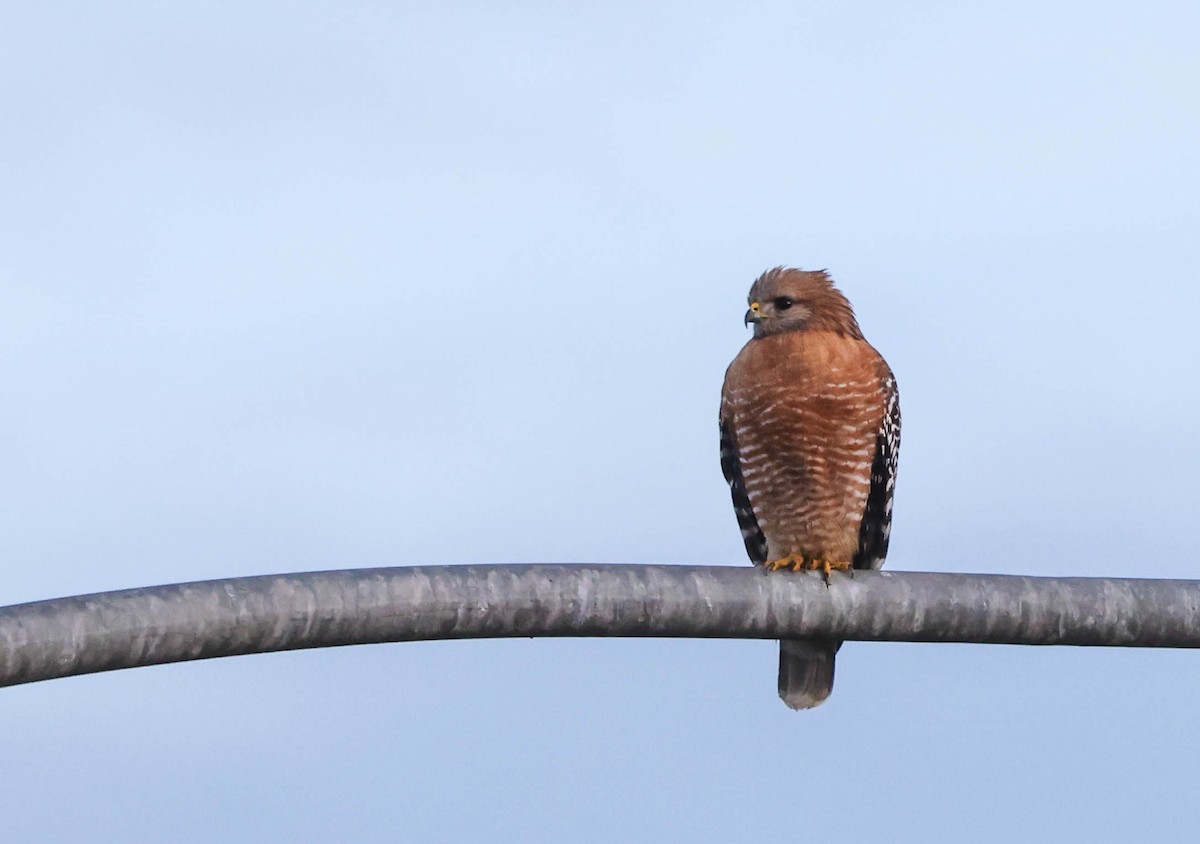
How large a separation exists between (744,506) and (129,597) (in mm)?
4673

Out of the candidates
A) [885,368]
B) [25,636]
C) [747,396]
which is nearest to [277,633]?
[25,636]

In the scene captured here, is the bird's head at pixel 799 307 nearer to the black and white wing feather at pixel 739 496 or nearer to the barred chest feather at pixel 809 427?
the barred chest feather at pixel 809 427

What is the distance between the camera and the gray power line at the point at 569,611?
3.86m

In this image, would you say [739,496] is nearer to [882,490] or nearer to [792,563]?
[792,563]

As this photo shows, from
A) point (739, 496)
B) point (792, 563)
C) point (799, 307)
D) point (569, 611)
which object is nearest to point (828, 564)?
point (792, 563)

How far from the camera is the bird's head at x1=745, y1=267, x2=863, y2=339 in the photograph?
7809mm

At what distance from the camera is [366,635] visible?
13.4ft

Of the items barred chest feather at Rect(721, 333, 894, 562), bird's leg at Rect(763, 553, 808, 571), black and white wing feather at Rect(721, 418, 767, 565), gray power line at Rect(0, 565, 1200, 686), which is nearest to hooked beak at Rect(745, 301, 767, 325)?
barred chest feather at Rect(721, 333, 894, 562)

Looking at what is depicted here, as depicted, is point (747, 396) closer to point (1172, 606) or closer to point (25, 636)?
point (1172, 606)

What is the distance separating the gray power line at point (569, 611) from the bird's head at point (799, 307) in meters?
3.10

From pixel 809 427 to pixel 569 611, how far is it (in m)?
3.60

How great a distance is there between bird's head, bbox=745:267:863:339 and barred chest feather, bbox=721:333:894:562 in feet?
0.23

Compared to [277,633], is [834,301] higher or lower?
higher

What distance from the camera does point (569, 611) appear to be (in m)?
4.23
